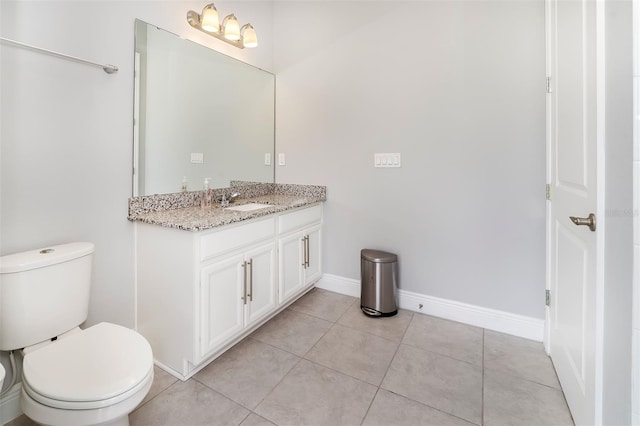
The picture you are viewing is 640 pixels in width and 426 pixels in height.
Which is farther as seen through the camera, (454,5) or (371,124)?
(371,124)

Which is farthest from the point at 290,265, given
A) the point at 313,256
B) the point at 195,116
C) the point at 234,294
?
the point at 195,116

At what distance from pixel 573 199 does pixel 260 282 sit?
1.73 meters

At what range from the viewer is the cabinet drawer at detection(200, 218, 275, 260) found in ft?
5.12

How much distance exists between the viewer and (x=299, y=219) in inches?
93.5

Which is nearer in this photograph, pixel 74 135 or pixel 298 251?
pixel 74 135

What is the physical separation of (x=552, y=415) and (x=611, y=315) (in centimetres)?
69

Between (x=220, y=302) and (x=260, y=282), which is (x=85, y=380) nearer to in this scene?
(x=220, y=302)

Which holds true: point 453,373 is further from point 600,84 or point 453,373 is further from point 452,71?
point 452,71

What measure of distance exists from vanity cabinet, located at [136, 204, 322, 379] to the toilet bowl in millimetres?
355

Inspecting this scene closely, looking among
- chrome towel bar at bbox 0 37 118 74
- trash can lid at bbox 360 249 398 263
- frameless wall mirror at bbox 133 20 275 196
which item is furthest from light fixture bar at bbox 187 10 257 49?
trash can lid at bbox 360 249 398 263

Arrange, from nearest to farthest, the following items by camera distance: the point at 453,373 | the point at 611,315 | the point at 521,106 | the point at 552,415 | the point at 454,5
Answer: the point at 611,315 → the point at 552,415 → the point at 453,373 → the point at 521,106 → the point at 454,5

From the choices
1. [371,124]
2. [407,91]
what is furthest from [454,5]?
[371,124]

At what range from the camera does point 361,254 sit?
2381mm

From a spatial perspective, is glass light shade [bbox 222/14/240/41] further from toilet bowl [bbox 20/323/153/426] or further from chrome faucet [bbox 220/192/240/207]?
toilet bowl [bbox 20/323/153/426]
